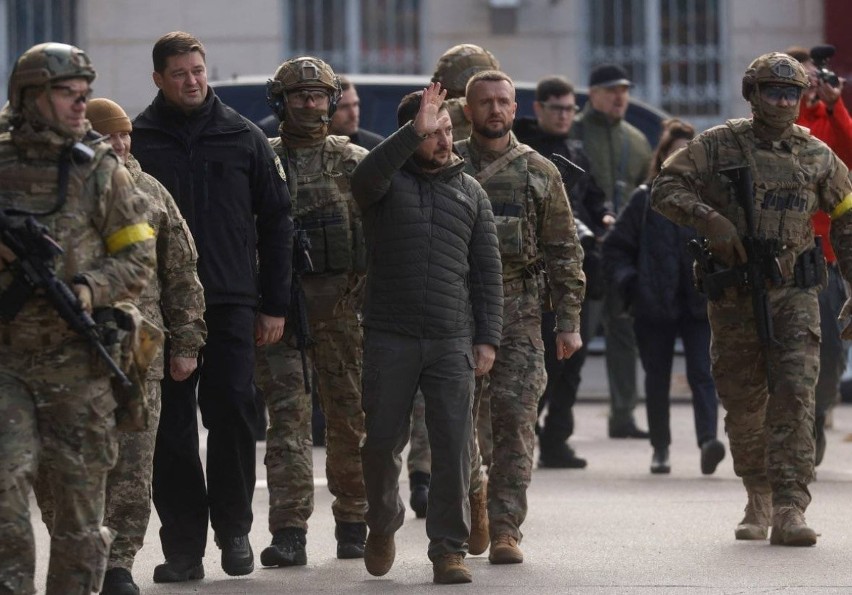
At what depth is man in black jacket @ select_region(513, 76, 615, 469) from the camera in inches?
465

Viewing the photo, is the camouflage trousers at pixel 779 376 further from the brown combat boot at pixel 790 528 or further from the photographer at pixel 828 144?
the photographer at pixel 828 144

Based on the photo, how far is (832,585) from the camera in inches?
307

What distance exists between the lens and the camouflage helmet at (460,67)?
10.3 metres

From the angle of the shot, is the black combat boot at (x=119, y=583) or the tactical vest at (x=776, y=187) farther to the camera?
the tactical vest at (x=776, y=187)

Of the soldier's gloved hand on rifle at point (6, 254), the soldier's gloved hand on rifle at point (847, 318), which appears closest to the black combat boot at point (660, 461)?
the soldier's gloved hand on rifle at point (847, 318)

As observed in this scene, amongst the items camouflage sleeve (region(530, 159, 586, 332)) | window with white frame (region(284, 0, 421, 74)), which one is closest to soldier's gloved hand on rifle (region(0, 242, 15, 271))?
camouflage sleeve (region(530, 159, 586, 332))

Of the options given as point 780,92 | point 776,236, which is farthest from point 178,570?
point 780,92

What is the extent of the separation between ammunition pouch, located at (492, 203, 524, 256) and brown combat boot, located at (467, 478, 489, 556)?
0.93m

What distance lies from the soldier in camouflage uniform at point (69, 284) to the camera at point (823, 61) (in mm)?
4356

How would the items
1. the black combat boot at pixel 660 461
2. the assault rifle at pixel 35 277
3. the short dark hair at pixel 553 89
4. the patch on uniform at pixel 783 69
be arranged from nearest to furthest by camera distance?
the assault rifle at pixel 35 277, the patch on uniform at pixel 783 69, the short dark hair at pixel 553 89, the black combat boot at pixel 660 461

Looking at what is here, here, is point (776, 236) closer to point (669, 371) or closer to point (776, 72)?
point (776, 72)

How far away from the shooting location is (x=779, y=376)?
29.9 ft

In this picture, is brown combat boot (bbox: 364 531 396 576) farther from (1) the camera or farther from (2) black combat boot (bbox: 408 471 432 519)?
(1) the camera

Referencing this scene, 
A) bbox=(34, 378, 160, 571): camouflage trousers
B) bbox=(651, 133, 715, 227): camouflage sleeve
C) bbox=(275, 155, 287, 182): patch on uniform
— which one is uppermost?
bbox=(275, 155, 287, 182): patch on uniform
